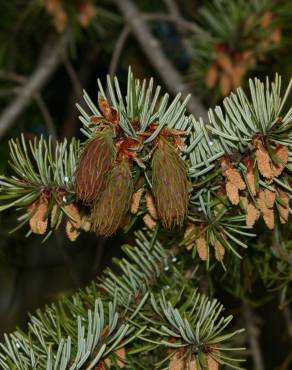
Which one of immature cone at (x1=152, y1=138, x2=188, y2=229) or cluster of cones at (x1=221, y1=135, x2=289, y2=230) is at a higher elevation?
cluster of cones at (x1=221, y1=135, x2=289, y2=230)

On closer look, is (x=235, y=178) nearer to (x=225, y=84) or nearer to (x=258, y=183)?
(x=258, y=183)

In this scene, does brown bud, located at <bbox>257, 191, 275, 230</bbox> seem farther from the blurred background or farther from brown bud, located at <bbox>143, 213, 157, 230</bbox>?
the blurred background

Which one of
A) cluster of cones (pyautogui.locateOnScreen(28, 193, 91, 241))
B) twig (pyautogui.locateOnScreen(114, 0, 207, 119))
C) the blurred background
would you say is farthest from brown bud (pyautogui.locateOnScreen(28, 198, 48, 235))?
twig (pyautogui.locateOnScreen(114, 0, 207, 119))

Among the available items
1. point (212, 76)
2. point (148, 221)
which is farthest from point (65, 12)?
point (148, 221)

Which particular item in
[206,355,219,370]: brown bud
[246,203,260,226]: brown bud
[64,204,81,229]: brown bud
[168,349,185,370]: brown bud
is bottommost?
[168,349,185,370]: brown bud

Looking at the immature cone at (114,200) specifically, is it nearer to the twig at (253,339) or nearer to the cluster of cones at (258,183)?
the cluster of cones at (258,183)

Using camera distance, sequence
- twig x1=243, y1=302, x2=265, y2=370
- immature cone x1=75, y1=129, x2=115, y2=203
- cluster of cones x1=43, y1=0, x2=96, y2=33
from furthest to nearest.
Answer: cluster of cones x1=43, y1=0, x2=96, y2=33, twig x1=243, y1=302, x2=265, y2=370, immature cone x1=75, y1=129, x2=115, y2=203

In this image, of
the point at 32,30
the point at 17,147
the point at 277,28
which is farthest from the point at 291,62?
the point at 17,147

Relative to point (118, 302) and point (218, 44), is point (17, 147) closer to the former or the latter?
point (118, 302)
